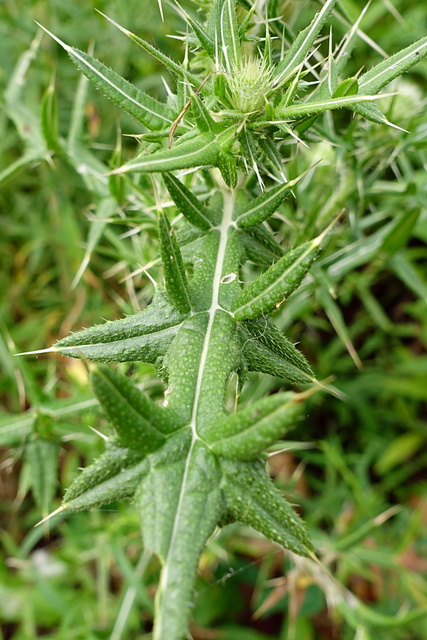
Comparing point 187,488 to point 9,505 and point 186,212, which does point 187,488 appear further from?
point 9,505

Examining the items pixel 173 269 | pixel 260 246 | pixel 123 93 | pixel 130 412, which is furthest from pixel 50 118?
pixel 130 412

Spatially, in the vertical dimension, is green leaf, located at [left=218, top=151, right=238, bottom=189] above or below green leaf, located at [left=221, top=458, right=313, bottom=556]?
above

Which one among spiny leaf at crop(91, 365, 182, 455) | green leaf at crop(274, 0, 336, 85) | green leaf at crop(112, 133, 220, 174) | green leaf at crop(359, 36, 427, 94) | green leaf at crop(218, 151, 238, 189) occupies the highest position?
green leaf at crop(274, 0, 336, 85)

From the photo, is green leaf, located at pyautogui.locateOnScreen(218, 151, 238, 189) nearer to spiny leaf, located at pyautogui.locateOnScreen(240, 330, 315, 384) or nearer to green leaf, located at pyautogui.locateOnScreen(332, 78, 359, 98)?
green leaf, located at pyautogui.locateOnScreen(332, 78, 359, 98)

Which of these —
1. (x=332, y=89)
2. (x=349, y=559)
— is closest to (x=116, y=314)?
(x=349, y=559)

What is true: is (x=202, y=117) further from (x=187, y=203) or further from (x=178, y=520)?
(x=178, y=520)

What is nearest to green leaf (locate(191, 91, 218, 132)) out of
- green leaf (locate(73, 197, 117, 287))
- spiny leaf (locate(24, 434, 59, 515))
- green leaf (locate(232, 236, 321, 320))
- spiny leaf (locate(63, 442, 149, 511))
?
green leaf (locate(232, 236, 321, 320))

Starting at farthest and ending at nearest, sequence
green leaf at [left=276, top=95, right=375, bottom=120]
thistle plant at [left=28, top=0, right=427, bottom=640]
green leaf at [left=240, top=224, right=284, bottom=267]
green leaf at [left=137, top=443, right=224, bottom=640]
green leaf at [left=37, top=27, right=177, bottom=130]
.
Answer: green leaf at [left=240, top=224, right=284, bottom=267] < green leaf at [left=37, top=27, right=177, bottom=130] < green leaf at [left=276, top=95, right=375, bottom=120] < thistle plant at [left=28, top=0, right=427, bottom=640] < green leaf at [left=137, top=443, right=224, bottom=640]

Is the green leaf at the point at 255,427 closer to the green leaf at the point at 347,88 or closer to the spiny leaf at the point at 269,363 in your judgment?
the spiny leaf at the point at 269,363
